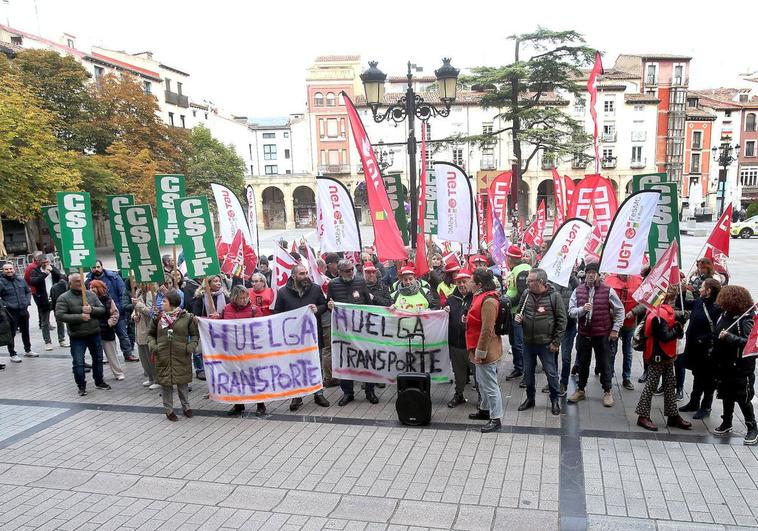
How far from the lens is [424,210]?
9430 mm

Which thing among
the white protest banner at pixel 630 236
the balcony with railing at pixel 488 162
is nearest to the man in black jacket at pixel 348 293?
the white protest banner at pixel 630 236

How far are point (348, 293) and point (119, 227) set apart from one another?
3835 mm

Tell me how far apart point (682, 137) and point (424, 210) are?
5930cm

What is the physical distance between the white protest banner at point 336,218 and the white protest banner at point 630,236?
12.8 feet

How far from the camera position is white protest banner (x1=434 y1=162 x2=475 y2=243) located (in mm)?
9430

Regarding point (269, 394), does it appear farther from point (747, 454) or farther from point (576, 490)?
point (747, 454)

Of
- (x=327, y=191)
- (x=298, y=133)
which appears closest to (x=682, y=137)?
(x=298, y=133)

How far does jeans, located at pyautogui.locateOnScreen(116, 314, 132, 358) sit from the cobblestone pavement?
2387 millimetres

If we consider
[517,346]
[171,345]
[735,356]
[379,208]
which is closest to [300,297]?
[171,345]

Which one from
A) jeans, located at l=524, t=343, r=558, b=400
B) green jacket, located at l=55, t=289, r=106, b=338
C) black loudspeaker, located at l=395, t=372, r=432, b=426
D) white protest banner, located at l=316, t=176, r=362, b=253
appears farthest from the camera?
white protest banner, located at l=316, t=176, r=362, b=253

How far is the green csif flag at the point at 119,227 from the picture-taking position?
26.3 ft

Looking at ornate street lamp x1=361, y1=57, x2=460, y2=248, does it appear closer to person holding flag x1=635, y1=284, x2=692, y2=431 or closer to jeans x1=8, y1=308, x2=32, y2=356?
person holding flag x1=635, y1=284, x2=692, y2=431

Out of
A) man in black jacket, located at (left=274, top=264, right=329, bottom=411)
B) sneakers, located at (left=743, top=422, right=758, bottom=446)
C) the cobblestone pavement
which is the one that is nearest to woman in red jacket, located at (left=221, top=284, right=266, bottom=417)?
the cobblestone pavement

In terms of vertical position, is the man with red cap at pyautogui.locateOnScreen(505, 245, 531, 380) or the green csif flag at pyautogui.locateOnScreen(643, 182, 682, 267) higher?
the green csif flag at pyautogui.locateOnScreen(643, 182, 682, 267)
